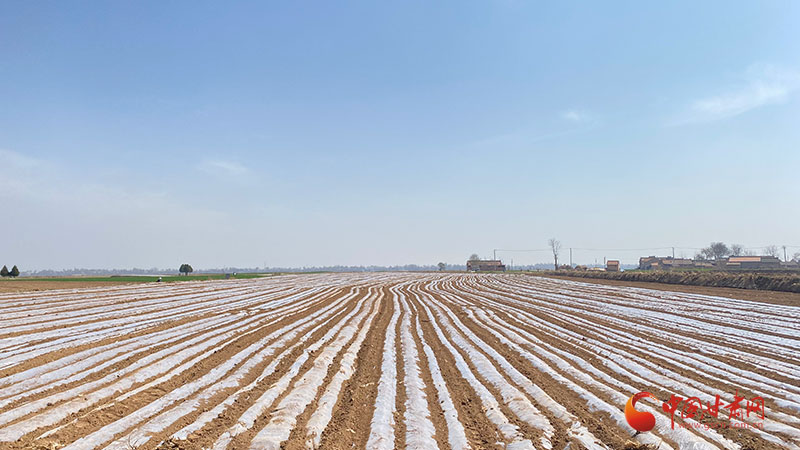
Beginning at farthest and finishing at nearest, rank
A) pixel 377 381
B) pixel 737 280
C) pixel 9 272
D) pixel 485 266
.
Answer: pixel 485 266, pixel 9 272, pixel 737 280, pixel 377 381

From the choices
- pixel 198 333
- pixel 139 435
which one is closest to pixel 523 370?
pixel 139 435

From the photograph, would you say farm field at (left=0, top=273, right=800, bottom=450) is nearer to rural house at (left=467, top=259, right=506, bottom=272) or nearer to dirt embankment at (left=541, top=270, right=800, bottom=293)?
dirt embankment at (left=541, top=270, right=800, bottom=293)

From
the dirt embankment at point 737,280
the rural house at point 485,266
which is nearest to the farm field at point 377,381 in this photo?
the dirt embankment at point 737,280

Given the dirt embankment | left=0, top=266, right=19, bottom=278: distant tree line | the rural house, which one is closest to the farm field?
the dirt embankment

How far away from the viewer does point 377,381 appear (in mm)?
10430

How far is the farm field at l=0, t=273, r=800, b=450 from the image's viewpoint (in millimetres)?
6887

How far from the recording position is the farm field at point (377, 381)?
6.89 m

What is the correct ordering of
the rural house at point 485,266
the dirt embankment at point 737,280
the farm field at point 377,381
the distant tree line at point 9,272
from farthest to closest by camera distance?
the rural house at point 485,266 → the distant tree line at point 9,272 → the dirt embankment at point 737,280 → the farm field at point 377,381

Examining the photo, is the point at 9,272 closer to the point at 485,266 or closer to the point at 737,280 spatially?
the point at 737,280

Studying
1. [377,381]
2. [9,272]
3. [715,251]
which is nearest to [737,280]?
[377,381]

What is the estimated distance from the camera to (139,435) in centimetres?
671

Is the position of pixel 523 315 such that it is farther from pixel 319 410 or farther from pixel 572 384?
pixel 319 410

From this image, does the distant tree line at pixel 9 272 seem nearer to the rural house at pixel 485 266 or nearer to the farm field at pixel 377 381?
the farm field at pixel 377 381

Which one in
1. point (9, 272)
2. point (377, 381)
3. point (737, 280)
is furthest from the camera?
point (9, 272)
